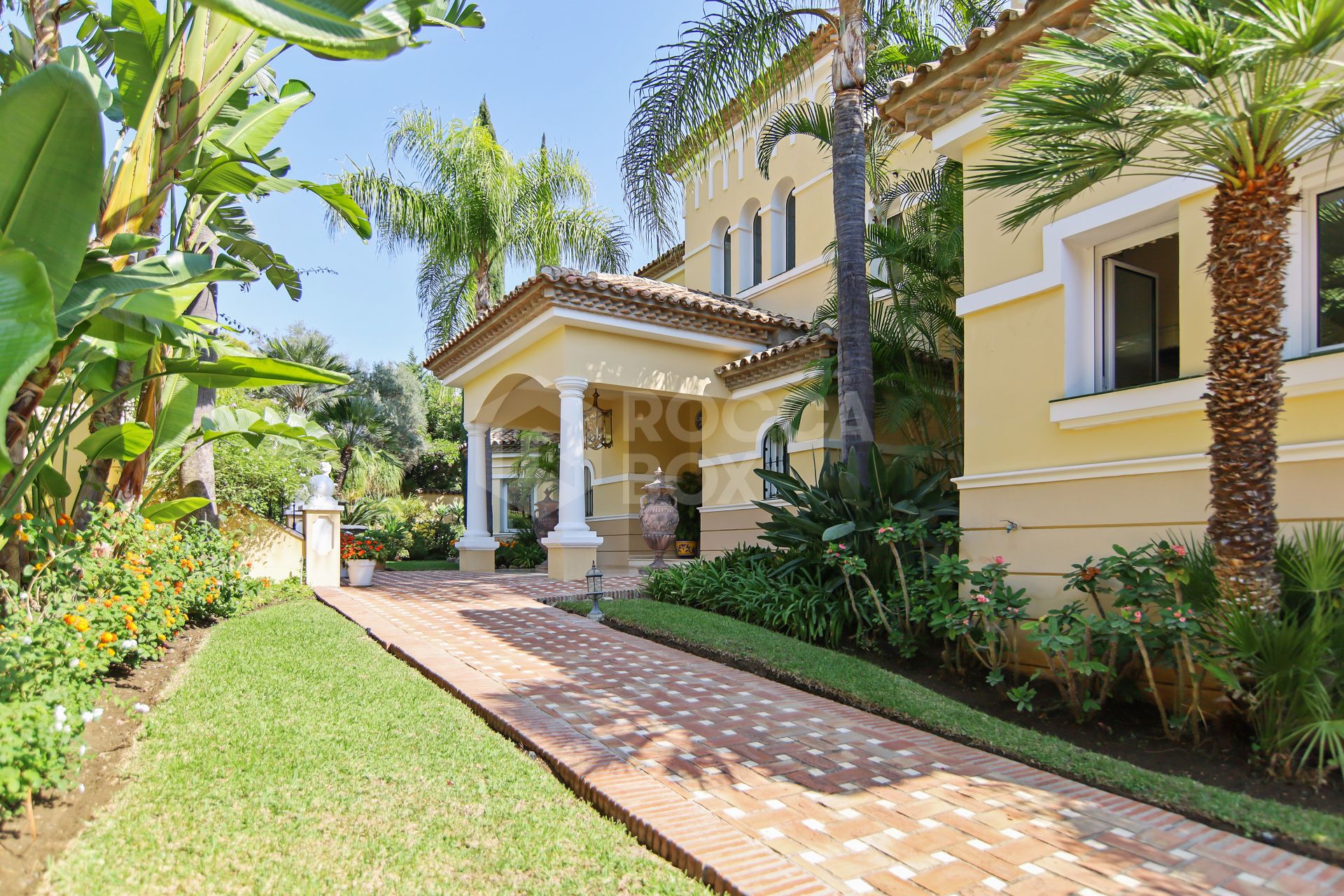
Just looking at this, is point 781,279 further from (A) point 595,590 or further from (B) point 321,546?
(B) point 321,546

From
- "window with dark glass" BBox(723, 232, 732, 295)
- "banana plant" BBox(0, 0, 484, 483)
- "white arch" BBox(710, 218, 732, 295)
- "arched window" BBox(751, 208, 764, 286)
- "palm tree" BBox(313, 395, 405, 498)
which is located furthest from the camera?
"palm tree" BBox(313, 395, 405, 498)

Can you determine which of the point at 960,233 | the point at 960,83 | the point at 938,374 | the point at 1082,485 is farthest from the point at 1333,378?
the point at 938,374

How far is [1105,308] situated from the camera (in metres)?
7.19

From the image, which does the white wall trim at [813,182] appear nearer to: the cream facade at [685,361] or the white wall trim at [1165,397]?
the cream facade at [685,361]

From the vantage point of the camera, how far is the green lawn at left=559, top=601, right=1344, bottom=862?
4.12 m

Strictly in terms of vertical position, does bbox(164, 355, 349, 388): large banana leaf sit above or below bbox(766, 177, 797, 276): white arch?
below

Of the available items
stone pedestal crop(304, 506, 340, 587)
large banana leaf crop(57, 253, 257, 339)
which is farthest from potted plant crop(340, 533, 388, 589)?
large banana leaf crop(57, 253, 257, 339)

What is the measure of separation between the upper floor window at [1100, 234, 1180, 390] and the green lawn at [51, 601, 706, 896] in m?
5.92

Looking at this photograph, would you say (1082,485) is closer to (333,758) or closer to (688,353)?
(333,758)

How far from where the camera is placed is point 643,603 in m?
10.4

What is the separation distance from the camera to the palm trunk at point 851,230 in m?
9.50

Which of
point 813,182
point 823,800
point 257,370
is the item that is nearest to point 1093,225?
point 823,800

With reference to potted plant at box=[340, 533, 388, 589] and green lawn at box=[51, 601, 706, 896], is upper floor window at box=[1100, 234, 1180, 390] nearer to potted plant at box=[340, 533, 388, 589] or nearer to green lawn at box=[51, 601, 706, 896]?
green lawn at box=[51, 601, 706, 896]

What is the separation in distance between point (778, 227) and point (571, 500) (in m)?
7.61
